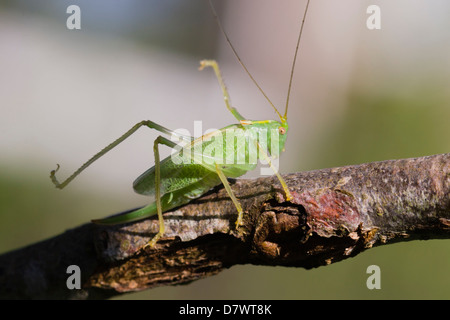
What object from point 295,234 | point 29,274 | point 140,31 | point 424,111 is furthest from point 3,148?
point 424,111

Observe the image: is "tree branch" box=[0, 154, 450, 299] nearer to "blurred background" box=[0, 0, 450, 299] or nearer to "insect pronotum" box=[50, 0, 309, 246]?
"insect pronotum" box=[50, 0, 309, 246]

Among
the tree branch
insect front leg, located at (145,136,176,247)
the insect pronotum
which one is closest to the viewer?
the tree branch

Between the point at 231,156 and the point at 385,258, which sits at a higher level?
the point at 231,156

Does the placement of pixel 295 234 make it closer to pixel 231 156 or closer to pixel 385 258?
pixel 231 156

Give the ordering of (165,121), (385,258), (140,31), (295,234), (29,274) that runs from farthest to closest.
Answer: (140,31), (165,121), (385,258), (29,274), (295,234)

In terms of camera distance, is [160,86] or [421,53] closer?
[421,53]

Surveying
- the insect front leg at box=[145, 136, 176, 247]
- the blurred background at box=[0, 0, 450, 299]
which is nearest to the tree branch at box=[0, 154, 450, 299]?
Answer: the insect front leg at box=[145, 136, 176, 247]

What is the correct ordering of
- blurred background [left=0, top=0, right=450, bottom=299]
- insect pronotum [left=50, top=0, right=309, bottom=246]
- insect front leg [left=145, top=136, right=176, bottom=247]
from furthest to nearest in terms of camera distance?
1. blurred background [left=0, top=0, right=450, bottom=299]
2. insect pronotum [left=50, top=0, right=309, bottom=246]
3. insect front leg [left=145, top=136, right=176, bottom=247]

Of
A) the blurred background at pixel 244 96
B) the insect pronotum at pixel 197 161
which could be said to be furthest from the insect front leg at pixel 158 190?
the blurred background at pixel 244 96
